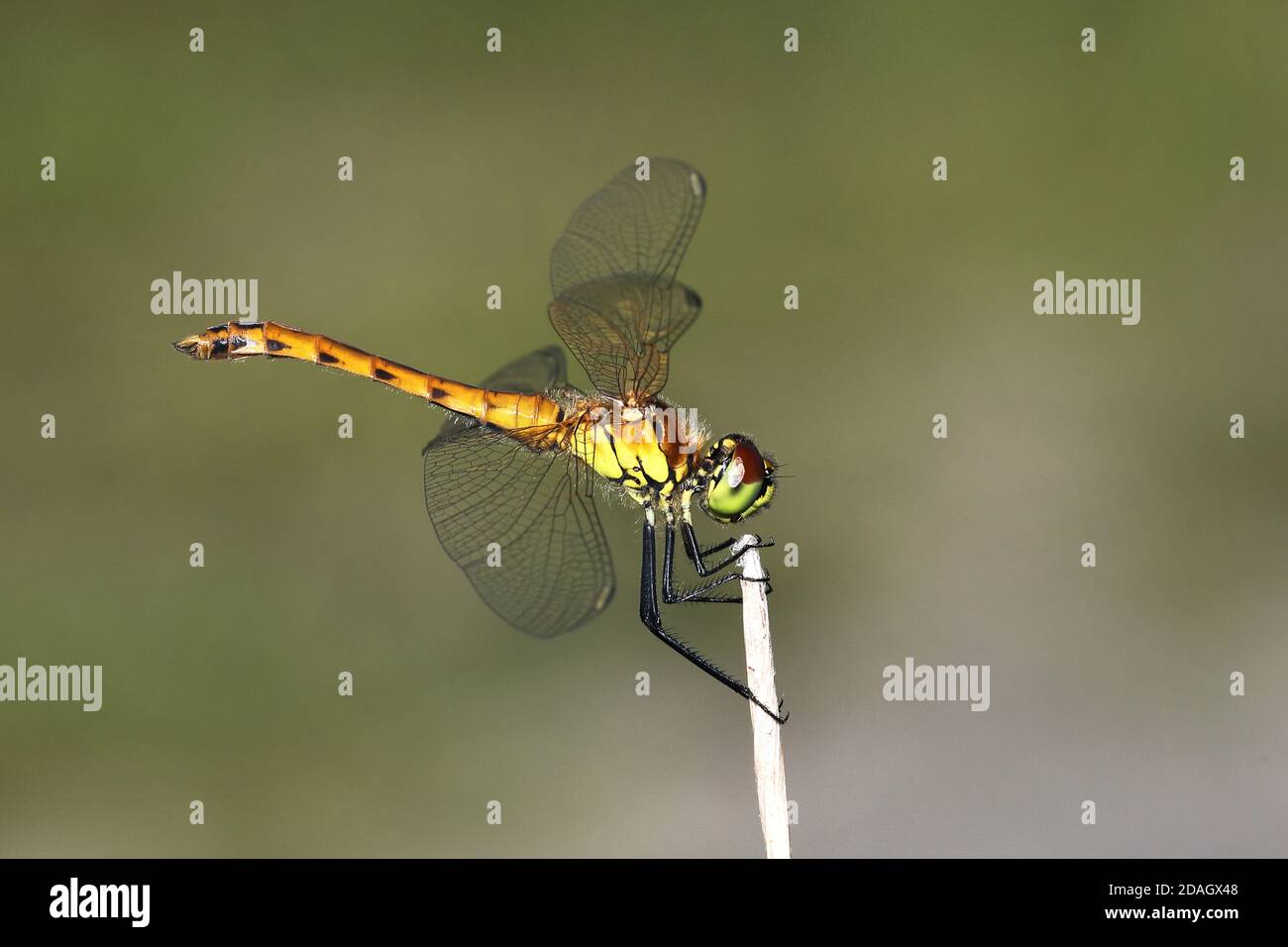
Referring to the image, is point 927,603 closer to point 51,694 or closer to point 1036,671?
point 1036,671

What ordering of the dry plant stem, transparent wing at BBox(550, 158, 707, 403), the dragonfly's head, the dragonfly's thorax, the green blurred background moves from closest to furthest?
1. the dry plant stem
2. the dragonfly's head
3. the dragonfly's thorax
4. transparent wing at BBox(550, 158, 707, 403)
5. the green blurred background

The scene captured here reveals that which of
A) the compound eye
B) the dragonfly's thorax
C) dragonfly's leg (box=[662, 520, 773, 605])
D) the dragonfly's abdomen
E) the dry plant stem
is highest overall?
the dragonfly's abdomen

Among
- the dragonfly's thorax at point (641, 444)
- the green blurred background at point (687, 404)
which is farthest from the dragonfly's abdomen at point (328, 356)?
the green blurred background at point (687, 404)

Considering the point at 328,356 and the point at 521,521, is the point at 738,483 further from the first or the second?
the point at 328,356

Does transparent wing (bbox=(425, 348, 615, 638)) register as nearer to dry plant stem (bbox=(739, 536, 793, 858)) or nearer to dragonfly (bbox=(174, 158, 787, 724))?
dragonfly (bbox=(174, 158, 787, 724))

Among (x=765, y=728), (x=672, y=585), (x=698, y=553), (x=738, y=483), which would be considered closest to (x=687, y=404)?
(x=672, y=585)

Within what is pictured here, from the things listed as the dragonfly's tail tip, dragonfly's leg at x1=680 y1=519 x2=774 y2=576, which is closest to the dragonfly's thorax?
dragonfly's leg at x1=680 y1=519 x2=774 y2=576

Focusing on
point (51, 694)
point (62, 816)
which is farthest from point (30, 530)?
point (62, 816)

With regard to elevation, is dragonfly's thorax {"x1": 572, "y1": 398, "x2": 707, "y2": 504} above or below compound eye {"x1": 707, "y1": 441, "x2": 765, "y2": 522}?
above
